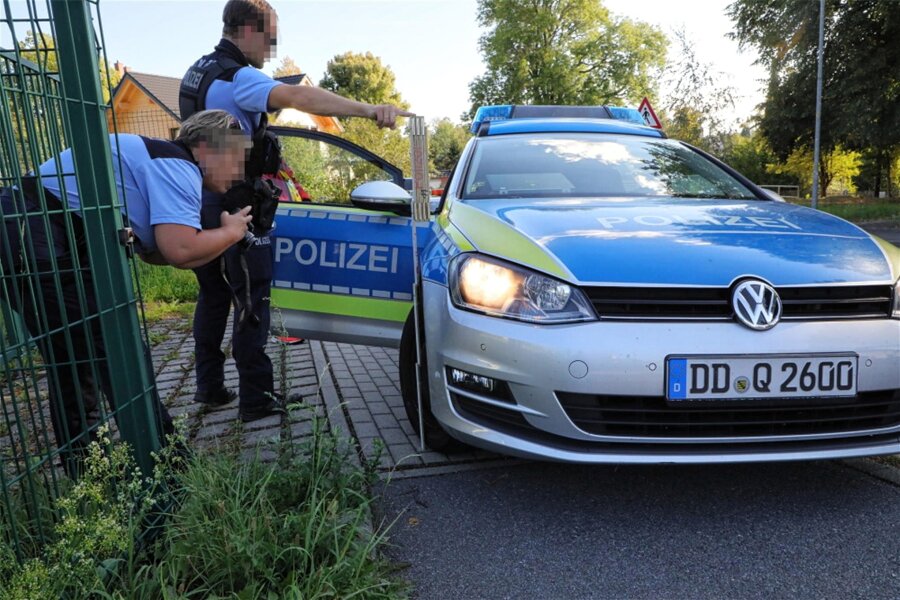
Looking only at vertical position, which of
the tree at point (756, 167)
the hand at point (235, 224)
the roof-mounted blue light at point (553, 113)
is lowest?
the tree at point (756, 167)

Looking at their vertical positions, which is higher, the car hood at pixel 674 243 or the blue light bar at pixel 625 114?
the blue light bar at pixel 625 114

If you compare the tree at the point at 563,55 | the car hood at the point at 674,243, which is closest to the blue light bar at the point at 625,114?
the car hood at the point at 674,243

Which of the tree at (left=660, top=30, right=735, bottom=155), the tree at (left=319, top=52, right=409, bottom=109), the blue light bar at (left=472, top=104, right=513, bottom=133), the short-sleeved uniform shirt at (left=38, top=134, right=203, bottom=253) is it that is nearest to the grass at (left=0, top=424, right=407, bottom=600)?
the short-sleeved uniform shirt at (left=38, top=134, right=203, bottom=253)

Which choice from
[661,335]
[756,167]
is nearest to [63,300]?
[661,335]

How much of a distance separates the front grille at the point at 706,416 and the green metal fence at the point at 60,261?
136 centimetres

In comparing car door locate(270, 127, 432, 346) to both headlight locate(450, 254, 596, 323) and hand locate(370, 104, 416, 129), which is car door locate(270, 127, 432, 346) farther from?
headlight locate(450, 254, 596, 323)

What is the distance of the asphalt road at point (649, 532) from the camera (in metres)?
1.97

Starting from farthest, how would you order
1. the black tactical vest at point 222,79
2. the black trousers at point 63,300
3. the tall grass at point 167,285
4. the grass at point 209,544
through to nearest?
the tall grass at point 167,285 < the black tactical vest at point 222,79 < the black trousers at point 63,300 < the grass at point 209,544

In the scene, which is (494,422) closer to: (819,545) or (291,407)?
(291,407)

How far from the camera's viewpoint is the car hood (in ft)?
7.21

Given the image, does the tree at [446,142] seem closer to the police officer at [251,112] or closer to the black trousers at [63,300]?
the police officer at [251,112]

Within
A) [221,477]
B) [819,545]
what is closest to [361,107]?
[221,477]

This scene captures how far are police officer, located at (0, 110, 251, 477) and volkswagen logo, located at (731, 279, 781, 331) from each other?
67.8 inches

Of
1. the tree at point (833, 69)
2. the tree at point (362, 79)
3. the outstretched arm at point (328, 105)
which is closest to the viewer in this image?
the outstretched arm at point (328, 105)
